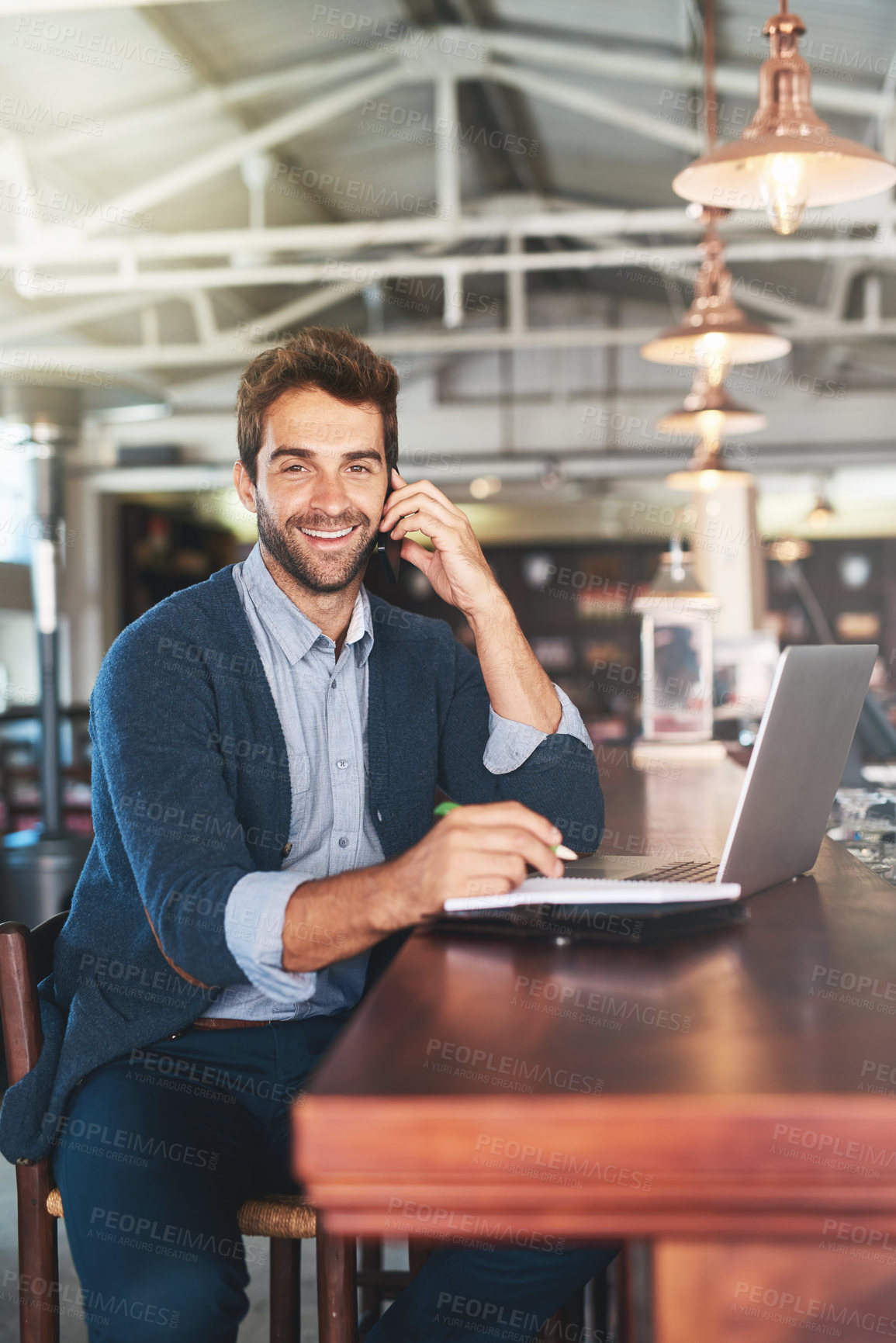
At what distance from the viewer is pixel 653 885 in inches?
45.1

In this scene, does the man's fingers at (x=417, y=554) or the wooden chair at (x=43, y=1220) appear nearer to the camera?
the wooden chair at (x=43, y=1220)

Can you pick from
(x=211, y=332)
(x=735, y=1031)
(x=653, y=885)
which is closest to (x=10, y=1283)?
(x=653, y=885)

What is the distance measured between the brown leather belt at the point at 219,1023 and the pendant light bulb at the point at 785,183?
1543 millimetres

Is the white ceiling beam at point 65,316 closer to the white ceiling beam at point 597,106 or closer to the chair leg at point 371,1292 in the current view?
the white ceiling beam at point 597,106

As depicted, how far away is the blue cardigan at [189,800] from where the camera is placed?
1174mm

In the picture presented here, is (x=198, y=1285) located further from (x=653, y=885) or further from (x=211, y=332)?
(x=211, y=332)

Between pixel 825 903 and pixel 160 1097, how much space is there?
29.7 inches

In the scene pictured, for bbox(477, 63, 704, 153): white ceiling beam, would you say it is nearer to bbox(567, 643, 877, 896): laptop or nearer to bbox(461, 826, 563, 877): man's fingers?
bbox(567, 643, 877, 896): laptop

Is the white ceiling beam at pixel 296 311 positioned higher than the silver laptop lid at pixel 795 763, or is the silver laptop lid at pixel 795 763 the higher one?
the white ceiling beam at pixel 296 311

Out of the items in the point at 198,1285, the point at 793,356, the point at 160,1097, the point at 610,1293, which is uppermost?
the point at 793,356

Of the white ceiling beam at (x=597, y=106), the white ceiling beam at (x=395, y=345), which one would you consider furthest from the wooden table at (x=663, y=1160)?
the white ceiling beam at (x=395, y=345)

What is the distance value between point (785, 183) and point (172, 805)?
1.50 meters

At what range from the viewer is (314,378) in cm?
163

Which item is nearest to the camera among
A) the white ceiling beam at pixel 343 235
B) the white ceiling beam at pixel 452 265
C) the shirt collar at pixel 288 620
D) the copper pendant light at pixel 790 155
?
the shirt collar at pixel 288 620
